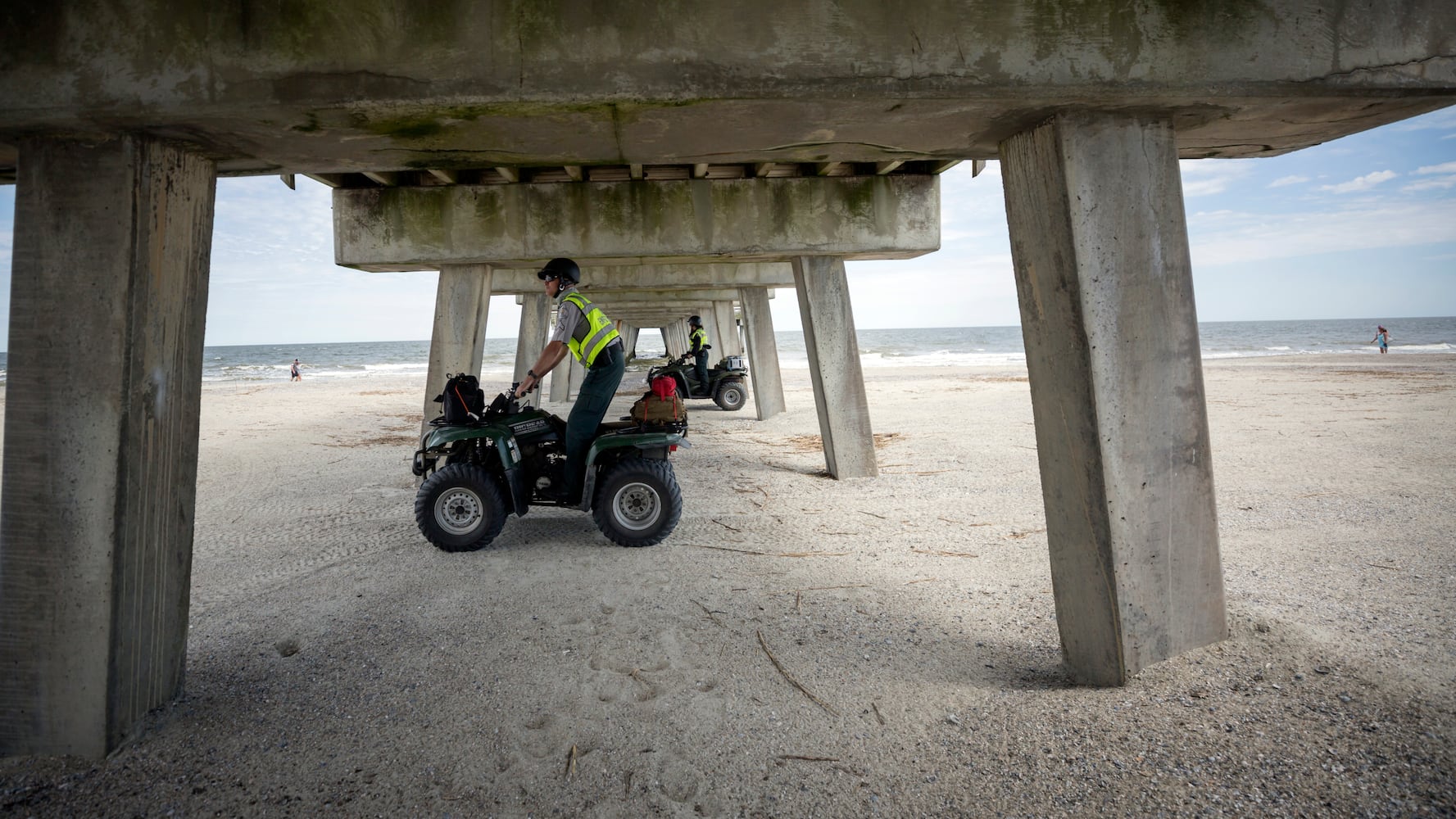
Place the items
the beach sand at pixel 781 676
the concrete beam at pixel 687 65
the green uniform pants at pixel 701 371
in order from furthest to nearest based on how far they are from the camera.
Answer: the green uniform pants at pixel 701 371 → the concrete beam at pixel 687 65 → the beach sand at pixel 781 676

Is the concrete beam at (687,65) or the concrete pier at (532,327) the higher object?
the concrete pier at (532,327)

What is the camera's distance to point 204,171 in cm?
311

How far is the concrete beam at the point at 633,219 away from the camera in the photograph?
7.59 m

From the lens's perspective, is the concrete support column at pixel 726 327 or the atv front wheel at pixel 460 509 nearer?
the atv front wheel at pixel 460 509

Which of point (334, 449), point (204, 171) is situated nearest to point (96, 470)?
point (204, 171)

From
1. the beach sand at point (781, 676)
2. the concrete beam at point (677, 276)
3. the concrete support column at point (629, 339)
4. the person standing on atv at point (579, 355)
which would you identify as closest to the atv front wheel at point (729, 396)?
the concrete beam at point (677, 276)

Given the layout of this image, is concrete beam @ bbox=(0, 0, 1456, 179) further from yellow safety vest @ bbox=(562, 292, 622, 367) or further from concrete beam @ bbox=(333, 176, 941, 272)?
concrete beam @ bbox=(333, 176, 941, 272)

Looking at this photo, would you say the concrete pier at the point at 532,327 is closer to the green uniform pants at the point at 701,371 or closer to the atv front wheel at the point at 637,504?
the green uniform pants at the point at 701,371

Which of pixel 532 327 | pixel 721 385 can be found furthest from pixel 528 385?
pixel 532 327

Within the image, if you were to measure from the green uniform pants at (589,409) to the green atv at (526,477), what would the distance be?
8 centimetres

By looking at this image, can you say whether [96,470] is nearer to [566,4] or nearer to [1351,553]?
[566,4]

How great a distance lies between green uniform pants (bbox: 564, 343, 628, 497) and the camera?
5.46m

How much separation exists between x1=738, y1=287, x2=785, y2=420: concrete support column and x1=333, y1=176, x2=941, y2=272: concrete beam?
6954mm

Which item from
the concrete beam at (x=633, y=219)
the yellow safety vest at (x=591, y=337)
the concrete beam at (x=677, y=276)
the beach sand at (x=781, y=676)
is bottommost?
the beach sand at (x=781, y=676)
